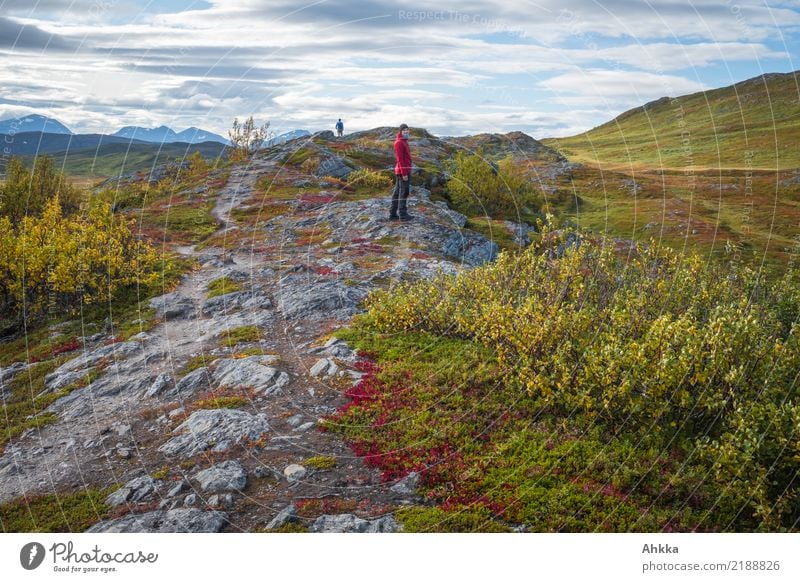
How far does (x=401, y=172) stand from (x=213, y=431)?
2201cm

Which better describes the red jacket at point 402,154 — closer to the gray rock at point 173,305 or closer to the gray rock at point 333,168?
the gray rock at point 173,305

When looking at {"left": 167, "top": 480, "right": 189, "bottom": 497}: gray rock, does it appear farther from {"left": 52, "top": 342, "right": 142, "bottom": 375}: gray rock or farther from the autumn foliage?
the autumn foliage

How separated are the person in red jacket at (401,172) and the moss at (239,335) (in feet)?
45.2

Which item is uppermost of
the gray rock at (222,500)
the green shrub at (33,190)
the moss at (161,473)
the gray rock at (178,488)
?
the green shrub at (33,190)

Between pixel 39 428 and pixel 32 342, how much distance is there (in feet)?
32.6

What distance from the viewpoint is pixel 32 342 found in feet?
82.9

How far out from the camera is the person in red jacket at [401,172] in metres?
32.2

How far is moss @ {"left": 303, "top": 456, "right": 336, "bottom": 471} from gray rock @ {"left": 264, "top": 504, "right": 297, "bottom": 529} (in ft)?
5.65

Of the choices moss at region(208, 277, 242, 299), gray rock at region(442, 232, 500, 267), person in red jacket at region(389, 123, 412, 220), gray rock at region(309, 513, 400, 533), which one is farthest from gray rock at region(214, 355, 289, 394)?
gray rock at region(442, 232, 500, 267)

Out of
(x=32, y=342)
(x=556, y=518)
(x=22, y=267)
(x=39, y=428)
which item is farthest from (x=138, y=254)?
(x=556, y=518)

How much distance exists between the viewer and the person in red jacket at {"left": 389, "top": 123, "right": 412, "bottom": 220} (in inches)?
1266

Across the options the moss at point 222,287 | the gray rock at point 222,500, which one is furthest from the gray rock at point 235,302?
the gray rock at point 222,500

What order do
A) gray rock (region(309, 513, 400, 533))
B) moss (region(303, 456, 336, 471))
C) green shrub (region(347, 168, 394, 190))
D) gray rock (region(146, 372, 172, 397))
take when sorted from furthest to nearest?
green shrub (region(347, 168, 394, 190)), gray rock (region(146, 372, 172, 397)), moss (region(303, 456, 336, 471)), gray rock (region(309, 513, 400, 533))

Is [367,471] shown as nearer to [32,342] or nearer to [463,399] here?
[463,399]
